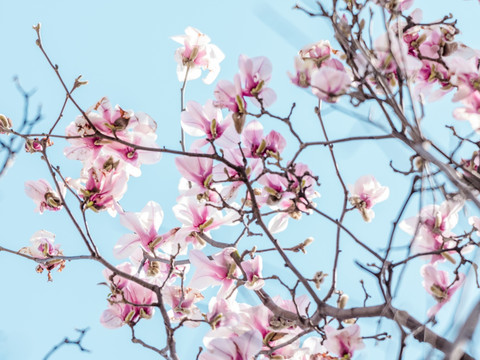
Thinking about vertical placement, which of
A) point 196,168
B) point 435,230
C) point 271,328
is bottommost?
point 271,328

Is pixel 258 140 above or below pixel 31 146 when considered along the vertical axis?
below

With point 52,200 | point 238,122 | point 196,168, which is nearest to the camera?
point 238,122

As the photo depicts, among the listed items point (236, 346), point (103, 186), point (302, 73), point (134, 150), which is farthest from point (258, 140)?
point (236, 346)

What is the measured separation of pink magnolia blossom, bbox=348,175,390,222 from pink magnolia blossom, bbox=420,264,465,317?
291 millimetres

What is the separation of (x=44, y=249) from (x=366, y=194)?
1148 mm

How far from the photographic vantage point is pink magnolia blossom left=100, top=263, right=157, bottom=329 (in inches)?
68.0

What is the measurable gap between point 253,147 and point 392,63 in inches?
19.5

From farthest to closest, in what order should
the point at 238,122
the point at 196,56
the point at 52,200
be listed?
the point at 196,56 < the point at 52,200 < the point at 238,122

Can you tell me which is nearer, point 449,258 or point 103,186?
point 449,258

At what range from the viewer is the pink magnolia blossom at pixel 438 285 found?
1.65m

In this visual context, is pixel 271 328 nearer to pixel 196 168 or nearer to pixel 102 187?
pixel 196 168

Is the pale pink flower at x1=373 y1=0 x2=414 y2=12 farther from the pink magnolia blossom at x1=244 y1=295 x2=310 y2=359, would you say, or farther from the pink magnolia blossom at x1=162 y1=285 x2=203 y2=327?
the pink magnolia blossom at x1=162 y1=285 x2=203 y2=327

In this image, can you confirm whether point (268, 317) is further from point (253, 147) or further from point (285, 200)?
point (253, 147)

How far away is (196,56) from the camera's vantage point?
216 centimetres
